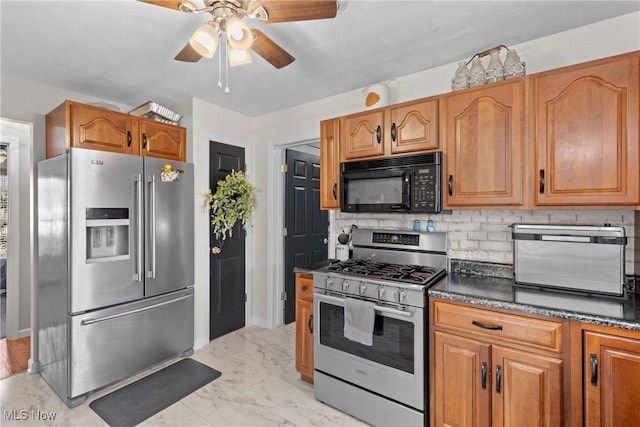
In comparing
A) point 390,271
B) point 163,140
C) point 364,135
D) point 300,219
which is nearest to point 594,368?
point 390,271

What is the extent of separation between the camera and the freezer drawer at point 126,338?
7.58 feet

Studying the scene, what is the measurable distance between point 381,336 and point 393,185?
1.04m

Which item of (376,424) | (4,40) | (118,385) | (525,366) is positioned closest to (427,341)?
(525,366)

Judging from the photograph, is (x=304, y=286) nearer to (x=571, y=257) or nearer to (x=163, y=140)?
(x=571, y=257)

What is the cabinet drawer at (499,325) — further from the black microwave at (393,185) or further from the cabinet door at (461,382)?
the black microwave at (393,185)

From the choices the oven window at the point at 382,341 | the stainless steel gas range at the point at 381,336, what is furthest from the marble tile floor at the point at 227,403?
the oven window at the point at 382,341

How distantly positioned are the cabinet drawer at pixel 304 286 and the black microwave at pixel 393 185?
0.64m

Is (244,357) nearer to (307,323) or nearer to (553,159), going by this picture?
(307,323)

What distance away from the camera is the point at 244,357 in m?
3.05

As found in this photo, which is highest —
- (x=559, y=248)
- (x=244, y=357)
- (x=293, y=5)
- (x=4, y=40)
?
(x=4, y=40)

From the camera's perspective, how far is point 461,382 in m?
1.79

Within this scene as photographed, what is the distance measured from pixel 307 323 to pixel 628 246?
6.88 ft

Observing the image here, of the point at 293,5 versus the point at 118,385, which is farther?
the point at 118,385

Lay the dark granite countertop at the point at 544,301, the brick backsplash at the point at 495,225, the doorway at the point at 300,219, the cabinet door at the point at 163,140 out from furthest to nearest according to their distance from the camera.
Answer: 1. the doorway at the point at 300,219
2. the cabinet door at the point at 163,140
3. the brick backsplash at the point at 495,225
4. the dark granite countertop at the point at 544,301
